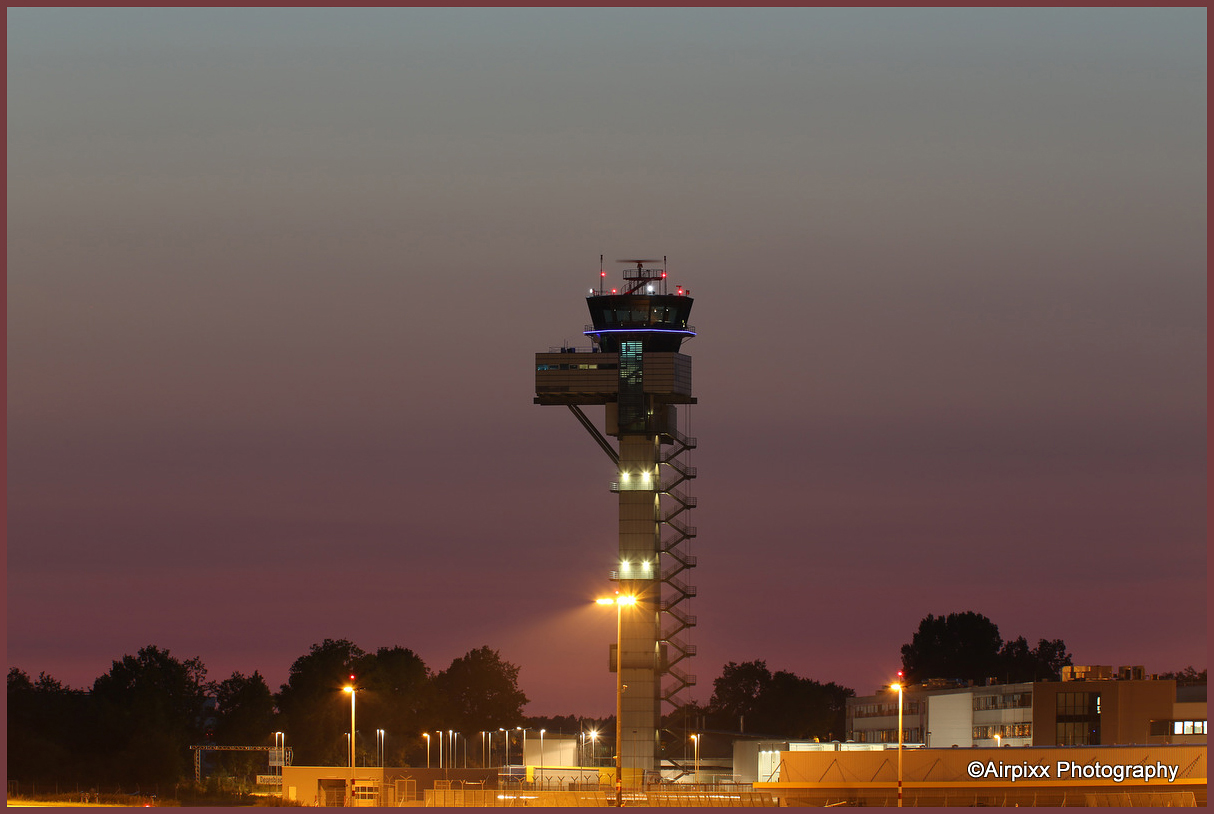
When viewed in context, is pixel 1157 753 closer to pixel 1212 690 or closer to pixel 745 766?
pixel 1212 690

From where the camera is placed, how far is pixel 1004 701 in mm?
164125

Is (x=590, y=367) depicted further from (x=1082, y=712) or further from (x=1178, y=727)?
(x=1178, y=727)

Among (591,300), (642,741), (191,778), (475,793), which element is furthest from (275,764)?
(475,793)

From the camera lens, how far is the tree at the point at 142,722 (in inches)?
6560

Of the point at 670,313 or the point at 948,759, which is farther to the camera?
the point at 670,313

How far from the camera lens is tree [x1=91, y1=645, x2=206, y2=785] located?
16662 centimetres

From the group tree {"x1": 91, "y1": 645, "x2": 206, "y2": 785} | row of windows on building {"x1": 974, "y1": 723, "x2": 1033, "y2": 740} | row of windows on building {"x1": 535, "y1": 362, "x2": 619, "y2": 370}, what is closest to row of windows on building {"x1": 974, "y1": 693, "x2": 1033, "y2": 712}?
row of windows on building {"x1": 974, "y1": 723, "x2": 1033, "y2": 740}

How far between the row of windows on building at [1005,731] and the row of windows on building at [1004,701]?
1649mm

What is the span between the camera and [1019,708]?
161 metres

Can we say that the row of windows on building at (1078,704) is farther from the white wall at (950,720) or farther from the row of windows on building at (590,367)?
the row of windows on building at (590,367)

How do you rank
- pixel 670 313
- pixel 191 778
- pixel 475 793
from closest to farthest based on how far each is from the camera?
pixel 475 793 → pixel 670 313 → pixel 191 778

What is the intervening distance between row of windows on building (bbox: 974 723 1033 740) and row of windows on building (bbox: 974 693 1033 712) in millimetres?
1649

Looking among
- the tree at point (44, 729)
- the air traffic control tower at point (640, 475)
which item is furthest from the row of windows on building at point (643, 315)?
the tree at point (44, 729)

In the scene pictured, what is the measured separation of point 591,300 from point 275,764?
56.9m
